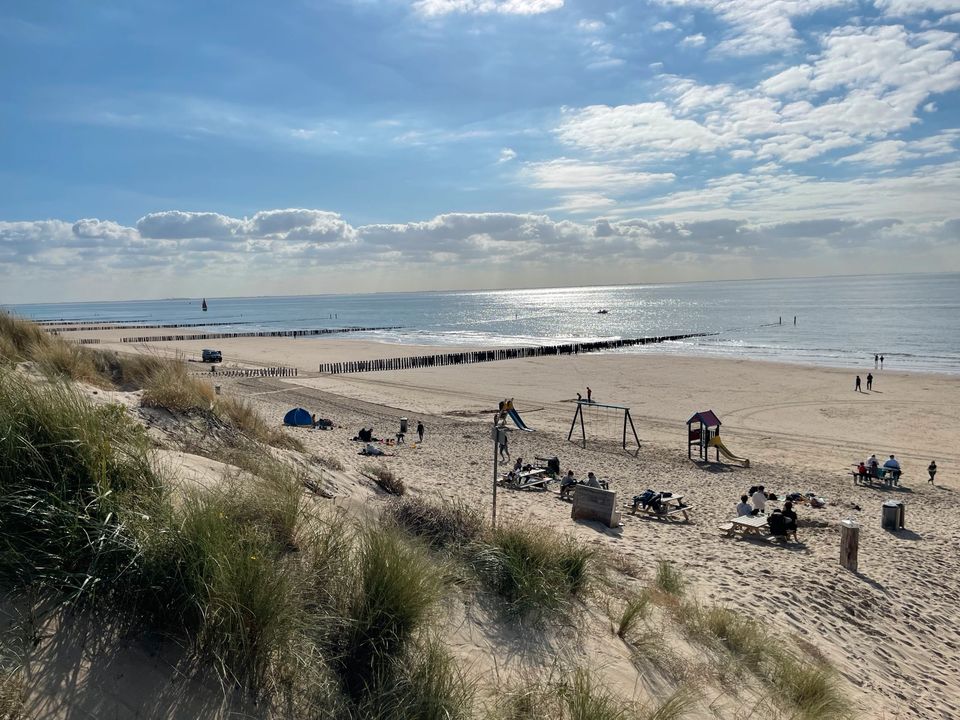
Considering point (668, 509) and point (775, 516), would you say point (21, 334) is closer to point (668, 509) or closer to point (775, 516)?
point (668, 509)

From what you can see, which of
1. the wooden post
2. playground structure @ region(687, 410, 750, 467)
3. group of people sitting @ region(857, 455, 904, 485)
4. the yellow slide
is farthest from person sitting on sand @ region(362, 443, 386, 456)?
group of people sitting @ region(857, 455, 904, 485)

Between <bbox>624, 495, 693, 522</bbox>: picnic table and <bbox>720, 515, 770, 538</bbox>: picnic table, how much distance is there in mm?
1048

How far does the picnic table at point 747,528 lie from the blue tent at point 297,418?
44.0 ft

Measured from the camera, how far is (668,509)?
12594 millimetres

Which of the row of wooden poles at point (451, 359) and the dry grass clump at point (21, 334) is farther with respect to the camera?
the row of wooden poles at point (451, 359)

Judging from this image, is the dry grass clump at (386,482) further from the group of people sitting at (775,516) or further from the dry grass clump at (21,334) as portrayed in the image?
the group of people sitting at (775,516)

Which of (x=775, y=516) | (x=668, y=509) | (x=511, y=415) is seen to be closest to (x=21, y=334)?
(x=668, y=509)

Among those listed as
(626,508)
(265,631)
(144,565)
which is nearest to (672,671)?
(265,631)

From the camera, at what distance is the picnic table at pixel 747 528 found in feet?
35.4

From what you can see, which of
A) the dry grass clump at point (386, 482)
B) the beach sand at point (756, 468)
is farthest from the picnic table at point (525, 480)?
the dry grass clump at point (386, 482)

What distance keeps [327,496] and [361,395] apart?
25.2 meters

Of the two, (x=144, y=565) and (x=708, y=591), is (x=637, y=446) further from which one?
(x=144, y=565)

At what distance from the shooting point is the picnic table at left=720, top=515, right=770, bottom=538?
35.4ft

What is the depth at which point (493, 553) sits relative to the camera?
537cm
